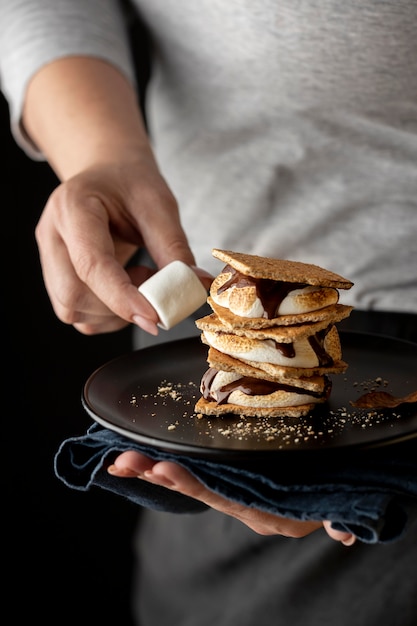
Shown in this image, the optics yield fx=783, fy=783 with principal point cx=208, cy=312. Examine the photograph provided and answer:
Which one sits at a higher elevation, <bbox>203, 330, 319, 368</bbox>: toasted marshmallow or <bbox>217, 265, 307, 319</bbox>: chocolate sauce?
<bbox>217, 265, 307, 319</bbox>: chocolate sauce

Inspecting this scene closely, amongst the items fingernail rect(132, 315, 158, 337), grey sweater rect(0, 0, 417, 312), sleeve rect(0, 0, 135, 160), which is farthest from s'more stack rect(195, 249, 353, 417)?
sleeve rect(0, 0, 135, 160)

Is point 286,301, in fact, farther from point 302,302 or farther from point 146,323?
point 146,323

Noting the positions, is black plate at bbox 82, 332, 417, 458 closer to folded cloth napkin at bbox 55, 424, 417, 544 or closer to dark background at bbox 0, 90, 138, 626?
folded cloth napkin at bbox 55, 424, 417, 544

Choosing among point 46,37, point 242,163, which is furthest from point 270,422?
point 46,37

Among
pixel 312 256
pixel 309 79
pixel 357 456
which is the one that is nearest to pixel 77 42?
pixel 309 79

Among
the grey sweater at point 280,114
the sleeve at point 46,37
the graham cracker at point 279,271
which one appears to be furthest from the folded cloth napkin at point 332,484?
the sleeve at point 46,37

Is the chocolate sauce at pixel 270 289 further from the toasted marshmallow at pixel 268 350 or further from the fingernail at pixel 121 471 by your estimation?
the fingernail at pixel 121 471

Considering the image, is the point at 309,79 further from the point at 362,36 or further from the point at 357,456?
the point at 357,456
